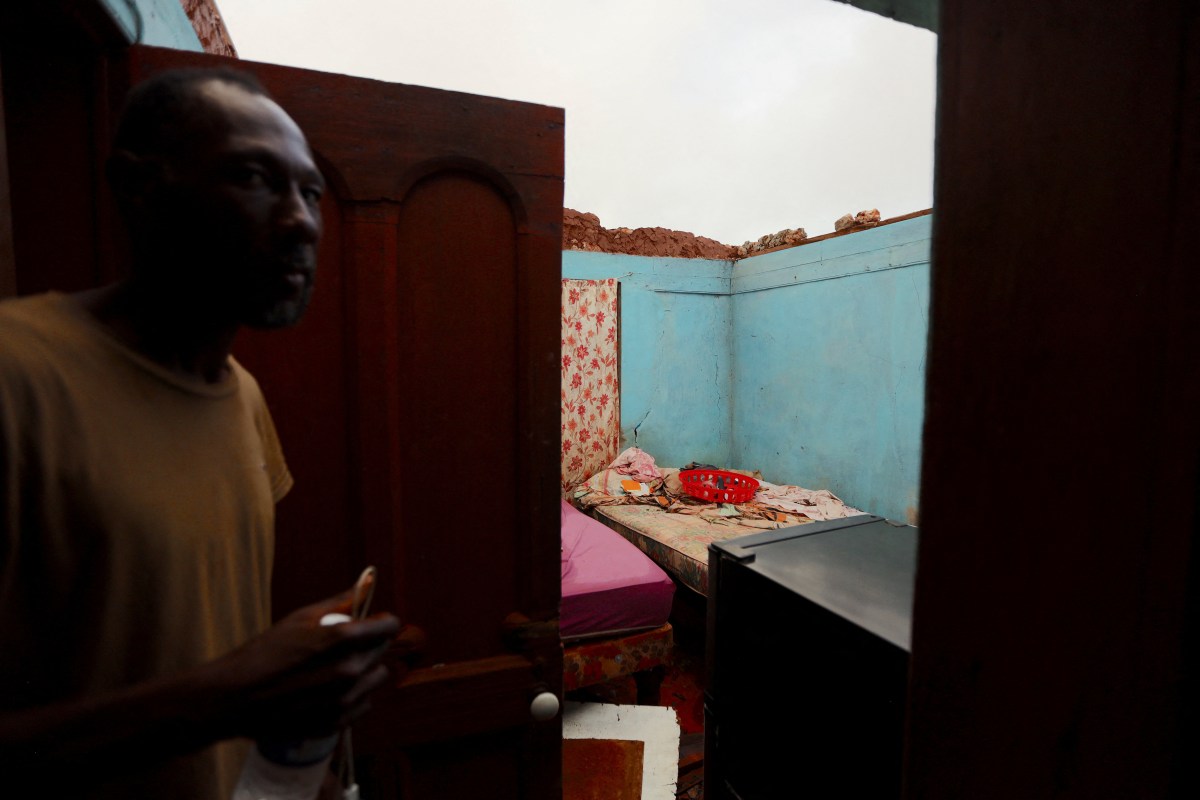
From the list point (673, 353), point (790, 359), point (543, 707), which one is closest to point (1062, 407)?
point (543, 707)

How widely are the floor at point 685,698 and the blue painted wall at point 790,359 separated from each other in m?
2.14

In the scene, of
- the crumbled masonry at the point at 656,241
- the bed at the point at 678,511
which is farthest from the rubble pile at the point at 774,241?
the bed at the point at 678,511

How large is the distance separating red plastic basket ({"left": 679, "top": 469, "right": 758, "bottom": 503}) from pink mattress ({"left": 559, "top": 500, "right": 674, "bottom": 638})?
1585 millimetres

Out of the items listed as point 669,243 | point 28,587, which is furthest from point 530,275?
point 669,243

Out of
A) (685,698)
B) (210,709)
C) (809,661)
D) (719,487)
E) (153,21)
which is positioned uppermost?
(153,21)

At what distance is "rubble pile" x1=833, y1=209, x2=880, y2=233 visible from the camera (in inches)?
190

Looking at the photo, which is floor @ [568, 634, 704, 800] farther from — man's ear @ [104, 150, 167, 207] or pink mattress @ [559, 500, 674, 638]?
man's ear @ [104, 150, 167, 207]

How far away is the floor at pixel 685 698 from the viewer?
2719mm

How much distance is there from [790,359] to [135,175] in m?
5.56

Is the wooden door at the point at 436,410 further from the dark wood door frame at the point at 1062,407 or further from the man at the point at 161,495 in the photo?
the dark wood door frame at the point at 1062,407

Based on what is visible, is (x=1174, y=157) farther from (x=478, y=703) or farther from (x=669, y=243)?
(x=669, y=243)

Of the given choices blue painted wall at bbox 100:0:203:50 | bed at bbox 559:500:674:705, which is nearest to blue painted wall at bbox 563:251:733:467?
bed at bbox 559:500:674:705

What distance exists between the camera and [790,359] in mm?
5656

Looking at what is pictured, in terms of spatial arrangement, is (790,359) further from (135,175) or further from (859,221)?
(135,175)
